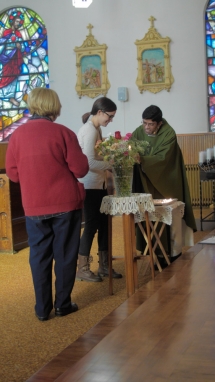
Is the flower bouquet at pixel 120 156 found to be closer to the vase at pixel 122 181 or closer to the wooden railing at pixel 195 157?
the vase at pixel 122 181

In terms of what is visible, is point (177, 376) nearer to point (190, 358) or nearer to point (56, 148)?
point (190, 358)

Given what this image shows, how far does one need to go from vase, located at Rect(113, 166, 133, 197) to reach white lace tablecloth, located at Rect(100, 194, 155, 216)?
71 millimetres

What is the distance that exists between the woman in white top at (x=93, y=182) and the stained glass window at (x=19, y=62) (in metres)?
7.48

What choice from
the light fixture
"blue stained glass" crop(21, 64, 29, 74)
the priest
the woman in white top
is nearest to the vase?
the woman in white top

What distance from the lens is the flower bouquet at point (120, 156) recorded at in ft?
14.0

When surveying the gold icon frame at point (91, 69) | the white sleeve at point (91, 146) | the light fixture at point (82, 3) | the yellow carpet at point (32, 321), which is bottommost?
the yellow carpet at point (32, 321)

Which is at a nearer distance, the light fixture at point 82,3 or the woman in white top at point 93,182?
the woman in white top at point 93,182

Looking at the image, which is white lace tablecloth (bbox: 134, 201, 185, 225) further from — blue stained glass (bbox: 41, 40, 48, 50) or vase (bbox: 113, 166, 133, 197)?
blue stained glass (bbox: 41, 40, 48, 50)

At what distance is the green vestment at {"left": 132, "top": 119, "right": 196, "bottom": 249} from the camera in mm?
5199

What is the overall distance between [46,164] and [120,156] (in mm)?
753

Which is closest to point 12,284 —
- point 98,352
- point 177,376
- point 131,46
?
point 98,352

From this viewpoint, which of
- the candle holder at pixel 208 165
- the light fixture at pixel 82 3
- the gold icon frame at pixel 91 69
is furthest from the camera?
the gold icon frame at pixel 91 69

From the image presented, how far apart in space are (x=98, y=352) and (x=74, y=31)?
9.96m

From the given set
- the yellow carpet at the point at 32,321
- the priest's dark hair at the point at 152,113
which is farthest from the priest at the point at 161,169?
the yellow carpet at the point at 32,321
